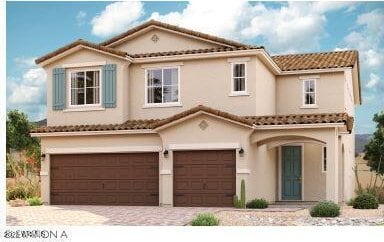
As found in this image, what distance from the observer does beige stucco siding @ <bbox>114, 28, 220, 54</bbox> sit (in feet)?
76.6

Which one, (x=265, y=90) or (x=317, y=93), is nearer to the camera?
(x=265, y=90)

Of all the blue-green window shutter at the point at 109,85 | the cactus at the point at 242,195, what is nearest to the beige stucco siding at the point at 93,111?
the blue-green window shutter at the point at 109,85

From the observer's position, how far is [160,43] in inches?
936

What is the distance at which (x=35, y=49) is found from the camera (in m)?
22.0

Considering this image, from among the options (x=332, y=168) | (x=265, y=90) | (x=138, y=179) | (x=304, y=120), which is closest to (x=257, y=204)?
(x=332, y=168)

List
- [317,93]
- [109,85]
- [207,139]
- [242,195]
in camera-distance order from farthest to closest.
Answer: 1. [317,93]
2. [109,85]
3. [207,139]
4. [242,195]

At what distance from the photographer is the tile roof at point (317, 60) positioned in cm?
2445

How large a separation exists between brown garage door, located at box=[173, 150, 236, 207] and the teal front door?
12.7ft

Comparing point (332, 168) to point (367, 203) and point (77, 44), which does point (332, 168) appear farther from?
point (77, 44)

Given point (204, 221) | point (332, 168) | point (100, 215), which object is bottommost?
point (100, 215)

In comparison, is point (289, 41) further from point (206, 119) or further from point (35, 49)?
point (35, 49)

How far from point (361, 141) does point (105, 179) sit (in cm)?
1241
